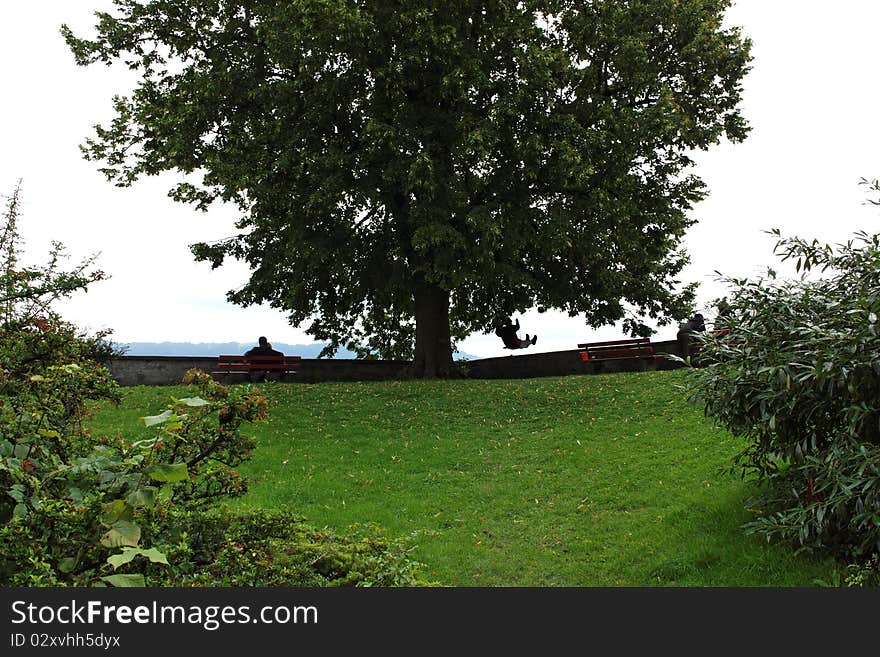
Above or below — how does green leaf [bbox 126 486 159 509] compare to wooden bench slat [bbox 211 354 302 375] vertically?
below

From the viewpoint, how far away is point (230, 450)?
4203 millimetres

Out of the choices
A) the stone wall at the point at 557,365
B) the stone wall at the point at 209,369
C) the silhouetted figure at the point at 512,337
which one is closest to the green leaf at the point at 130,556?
the stone wall at the point at 209,369

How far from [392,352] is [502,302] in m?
4.60

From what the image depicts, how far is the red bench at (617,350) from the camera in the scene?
21.0 meters

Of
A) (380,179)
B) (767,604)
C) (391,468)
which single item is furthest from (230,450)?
(380,179)

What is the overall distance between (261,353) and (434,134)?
8.75 meters

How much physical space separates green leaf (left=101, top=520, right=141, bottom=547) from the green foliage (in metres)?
4.48

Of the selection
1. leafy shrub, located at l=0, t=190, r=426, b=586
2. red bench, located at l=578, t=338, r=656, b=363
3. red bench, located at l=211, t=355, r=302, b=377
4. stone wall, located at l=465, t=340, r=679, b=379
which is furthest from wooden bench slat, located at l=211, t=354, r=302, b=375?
leafy shrub, located at l=0, t=190, r=426, b=586

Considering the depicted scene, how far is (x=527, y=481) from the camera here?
10070 millimetres

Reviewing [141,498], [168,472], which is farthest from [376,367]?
[141,498]

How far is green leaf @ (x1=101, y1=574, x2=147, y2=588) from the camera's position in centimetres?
288

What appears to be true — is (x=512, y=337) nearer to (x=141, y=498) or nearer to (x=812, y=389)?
(x=812, y=389)

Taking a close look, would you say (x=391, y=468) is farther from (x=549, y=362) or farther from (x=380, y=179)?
(x=549, y=362)

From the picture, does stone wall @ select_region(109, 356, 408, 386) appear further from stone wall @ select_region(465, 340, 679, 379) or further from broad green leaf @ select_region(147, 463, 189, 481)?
broad green leaf @ select_region(147, 463, 189, 481)
